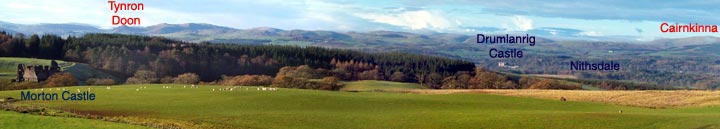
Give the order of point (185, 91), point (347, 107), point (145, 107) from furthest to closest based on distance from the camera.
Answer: point (185, 91)
point (347, 107)
point (145, 107)

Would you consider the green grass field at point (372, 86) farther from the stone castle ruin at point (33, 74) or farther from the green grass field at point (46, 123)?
the green grass field at point (46, 123)

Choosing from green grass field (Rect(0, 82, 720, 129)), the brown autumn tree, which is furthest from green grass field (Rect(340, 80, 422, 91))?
green grass field (Rect(0, 82, 720, 129))

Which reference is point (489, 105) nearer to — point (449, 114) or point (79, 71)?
point (449, 114)

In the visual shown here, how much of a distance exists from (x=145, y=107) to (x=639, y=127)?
40834mm

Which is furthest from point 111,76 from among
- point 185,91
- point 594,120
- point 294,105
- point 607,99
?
point 594,120

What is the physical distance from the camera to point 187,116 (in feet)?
166

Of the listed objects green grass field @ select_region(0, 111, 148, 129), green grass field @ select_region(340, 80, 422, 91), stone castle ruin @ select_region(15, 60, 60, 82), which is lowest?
green grass field @ select_region(340, 80, 422, 91)

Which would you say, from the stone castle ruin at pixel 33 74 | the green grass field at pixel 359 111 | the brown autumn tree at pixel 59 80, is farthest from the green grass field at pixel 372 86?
the green grass field at pixel 359 111

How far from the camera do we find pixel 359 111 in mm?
57062

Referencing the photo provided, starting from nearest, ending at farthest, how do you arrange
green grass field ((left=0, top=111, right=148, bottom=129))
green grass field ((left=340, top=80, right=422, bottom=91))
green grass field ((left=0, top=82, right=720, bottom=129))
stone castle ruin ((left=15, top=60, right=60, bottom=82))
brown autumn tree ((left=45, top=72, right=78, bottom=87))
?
green grass field ((left=0, top=111, right=148, bottom=129)) → green grass field ((left=0, top=82, right=720, bottom=129)) → brown autumn tree ((left=45, top=72, right=78, bottom=87)) → stone castle ruin ((left=15, top=60, right=60, bottom=82)) → green grass field ((left=340, top=80, right=422, bottom=91))

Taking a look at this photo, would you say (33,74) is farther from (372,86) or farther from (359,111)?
(359,111)

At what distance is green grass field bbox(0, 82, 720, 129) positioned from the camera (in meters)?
46.3

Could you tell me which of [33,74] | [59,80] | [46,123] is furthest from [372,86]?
[46,123]

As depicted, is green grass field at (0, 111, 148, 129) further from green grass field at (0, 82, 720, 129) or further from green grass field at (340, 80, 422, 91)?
green grass field at (340, 80, 422, 91)
